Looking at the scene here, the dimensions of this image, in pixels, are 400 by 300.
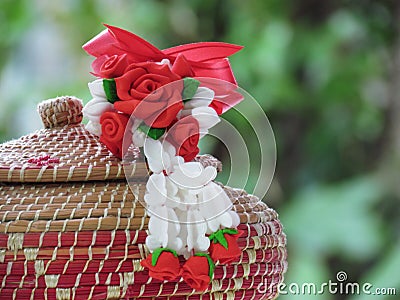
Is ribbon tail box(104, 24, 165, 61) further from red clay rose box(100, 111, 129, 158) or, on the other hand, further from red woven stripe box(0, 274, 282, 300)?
red woven stripe box(0, 274, 282, 300)

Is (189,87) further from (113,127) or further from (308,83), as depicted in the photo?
(308,83)

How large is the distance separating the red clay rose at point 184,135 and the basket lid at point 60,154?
0.10ft

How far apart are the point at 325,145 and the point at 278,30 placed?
28 cm

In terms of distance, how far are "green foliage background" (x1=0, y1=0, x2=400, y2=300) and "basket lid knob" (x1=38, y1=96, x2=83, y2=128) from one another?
0.82m

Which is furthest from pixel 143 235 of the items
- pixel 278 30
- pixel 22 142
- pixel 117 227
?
pixel 278 30

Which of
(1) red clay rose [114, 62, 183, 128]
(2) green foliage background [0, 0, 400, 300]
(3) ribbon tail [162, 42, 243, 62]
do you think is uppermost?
(3) ribbon tail [162, 42, 243, 62]

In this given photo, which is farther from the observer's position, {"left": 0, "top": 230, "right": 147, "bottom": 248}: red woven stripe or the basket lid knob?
the basket lid knob

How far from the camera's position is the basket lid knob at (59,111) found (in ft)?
1.87

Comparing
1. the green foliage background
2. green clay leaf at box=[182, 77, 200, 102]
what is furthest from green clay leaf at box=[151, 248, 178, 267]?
the green foliage background

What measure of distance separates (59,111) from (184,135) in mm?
127

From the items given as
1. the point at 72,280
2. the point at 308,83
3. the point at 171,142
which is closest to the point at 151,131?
the point at 171,142

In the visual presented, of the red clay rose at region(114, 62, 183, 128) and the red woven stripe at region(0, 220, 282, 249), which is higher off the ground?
the red clay rose at region(114, 62, 183, 128)

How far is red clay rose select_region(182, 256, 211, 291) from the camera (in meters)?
0.47

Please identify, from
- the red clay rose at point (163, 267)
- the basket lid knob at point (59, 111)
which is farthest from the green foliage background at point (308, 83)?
the red clay rose at point (163, 267)
